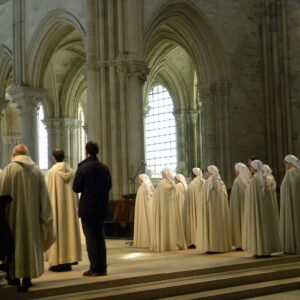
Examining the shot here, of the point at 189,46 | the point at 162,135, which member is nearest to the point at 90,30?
the point at 189,46

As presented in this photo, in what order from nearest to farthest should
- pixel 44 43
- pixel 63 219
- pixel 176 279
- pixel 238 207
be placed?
pixel 176 279, pixel 63 219, pixel 238 207, pixel 44 43

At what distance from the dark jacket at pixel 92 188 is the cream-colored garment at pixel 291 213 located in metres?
4.24

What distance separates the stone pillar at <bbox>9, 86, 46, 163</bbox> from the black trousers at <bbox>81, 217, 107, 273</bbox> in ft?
49.5

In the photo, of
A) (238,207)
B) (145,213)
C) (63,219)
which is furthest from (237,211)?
(63,219)

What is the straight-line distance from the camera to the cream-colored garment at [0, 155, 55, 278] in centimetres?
780

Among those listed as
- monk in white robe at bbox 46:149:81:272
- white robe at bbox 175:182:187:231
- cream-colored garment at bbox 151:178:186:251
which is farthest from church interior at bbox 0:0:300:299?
white robe at bbox 175:182:187:231

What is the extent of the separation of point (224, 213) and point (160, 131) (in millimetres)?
20913

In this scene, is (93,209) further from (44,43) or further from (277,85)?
(277,85)

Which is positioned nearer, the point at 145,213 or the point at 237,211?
the point at 237,211

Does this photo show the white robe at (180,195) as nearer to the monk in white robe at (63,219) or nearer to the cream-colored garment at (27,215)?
the monk in white robe at (63,219)

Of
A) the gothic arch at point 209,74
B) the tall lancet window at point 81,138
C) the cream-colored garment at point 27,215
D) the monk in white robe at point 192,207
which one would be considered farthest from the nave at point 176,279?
the tall lancet window at point 81,138

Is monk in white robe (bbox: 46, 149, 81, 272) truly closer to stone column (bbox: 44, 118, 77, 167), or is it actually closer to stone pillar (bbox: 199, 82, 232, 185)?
stone pillar (bbox: 199, 82, 232, 185)

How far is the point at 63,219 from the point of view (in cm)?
961

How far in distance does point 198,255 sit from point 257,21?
14270 millimetres
